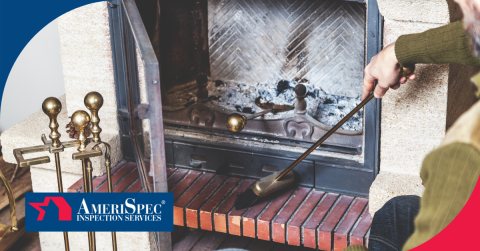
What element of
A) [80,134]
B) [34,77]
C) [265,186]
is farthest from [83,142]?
[34,77]

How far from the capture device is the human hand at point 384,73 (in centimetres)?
127

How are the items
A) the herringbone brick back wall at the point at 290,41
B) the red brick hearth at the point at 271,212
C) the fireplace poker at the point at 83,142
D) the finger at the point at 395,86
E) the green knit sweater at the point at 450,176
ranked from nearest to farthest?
the green knit sweater at the point at 450,176, the fireplace poker at the point at 83,142, the finger at the point at 395,86, the red brick hearth at the point at 271,212, the herringbone brick back wall at the point at 290,41

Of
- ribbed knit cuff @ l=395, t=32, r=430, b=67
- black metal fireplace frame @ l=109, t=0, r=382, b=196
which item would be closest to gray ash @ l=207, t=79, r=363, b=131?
black metal fireplace frame @ l=109, t=0, r=382, b=196

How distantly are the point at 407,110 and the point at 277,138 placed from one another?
0.43m

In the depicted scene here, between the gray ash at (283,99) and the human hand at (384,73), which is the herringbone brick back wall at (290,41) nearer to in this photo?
the gray ash at (283,99)

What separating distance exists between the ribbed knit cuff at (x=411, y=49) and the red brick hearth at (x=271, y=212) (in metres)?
0.51

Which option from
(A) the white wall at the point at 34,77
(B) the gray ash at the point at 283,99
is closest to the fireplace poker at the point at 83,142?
(B) the gray ash at the point at 283,99

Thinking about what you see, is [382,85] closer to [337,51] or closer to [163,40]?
[337,51]


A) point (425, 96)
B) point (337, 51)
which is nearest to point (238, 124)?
point (337, 51)

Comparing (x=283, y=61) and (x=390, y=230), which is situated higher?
(x=283, y=61)

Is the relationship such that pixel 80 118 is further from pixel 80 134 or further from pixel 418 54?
pixel 418 54

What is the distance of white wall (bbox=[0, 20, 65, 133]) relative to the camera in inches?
89.4

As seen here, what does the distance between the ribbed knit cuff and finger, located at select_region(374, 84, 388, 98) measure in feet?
0.36

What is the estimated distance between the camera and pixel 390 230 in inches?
42.8
